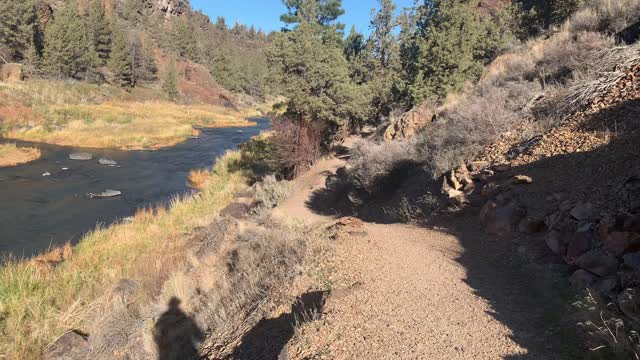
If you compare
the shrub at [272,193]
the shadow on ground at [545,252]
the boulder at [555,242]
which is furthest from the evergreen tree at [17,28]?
the boulder at [555,242]

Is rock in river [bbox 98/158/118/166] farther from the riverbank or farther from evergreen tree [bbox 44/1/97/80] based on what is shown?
evergreen tree [bbox 44/1/97/80]

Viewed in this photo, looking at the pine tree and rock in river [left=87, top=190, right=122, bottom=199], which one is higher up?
the pine tree

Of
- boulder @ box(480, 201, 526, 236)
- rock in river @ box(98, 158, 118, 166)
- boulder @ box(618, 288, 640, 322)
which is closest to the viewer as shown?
boulder @ box(618, 288, 640, 322)

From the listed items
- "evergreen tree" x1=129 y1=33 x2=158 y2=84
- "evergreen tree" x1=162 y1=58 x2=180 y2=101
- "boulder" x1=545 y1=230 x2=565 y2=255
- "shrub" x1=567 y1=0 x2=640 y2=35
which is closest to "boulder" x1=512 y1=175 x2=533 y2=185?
"boulder" x1=545 y1=230 x2=565 y2=255

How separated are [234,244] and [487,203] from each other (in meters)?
5.37

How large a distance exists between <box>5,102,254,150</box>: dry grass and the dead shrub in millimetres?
16913

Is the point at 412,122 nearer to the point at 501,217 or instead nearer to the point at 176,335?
the point at 501,217

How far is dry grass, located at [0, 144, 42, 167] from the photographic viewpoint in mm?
23109

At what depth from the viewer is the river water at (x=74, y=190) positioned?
14.2 metres

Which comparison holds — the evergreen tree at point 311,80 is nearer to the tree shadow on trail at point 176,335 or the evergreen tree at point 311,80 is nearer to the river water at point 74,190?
the river water at point 74,190

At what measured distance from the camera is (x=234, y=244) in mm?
9078

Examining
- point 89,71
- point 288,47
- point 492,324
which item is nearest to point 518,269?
point 492,324

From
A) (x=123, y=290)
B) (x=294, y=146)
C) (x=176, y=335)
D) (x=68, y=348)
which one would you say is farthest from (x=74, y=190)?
(x=176, y=335)

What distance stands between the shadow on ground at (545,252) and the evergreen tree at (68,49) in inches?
2292
